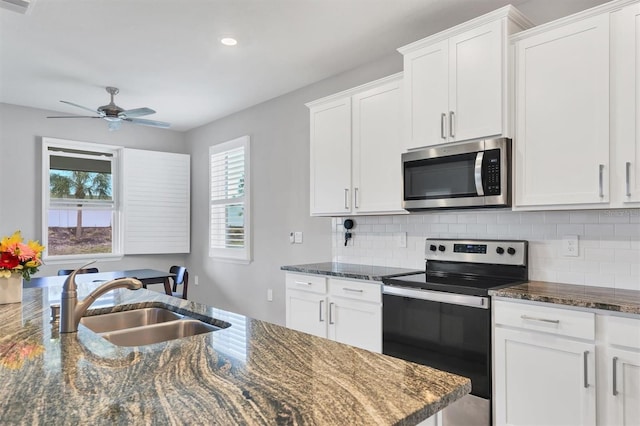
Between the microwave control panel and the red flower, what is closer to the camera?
the red flower

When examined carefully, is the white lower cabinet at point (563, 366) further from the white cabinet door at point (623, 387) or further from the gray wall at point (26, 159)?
the gray wall at point (26, 159)

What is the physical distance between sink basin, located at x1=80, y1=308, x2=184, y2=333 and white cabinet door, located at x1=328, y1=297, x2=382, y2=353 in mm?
1374

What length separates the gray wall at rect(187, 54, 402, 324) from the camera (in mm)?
4066

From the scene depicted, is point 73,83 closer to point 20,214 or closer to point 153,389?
point 20,214

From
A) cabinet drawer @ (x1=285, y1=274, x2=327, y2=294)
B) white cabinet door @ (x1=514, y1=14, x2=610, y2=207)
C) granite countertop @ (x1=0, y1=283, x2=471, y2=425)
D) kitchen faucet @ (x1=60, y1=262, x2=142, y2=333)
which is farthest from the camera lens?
cabinet drawer @ (x1=285, y1=274, x2=327, y2=294)

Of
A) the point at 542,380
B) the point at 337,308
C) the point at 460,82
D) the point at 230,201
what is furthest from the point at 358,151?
the point at 230,201

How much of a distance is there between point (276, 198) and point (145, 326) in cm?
294

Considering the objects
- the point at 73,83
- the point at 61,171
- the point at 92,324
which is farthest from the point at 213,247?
the point at 92,324

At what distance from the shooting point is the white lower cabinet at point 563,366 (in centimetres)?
181

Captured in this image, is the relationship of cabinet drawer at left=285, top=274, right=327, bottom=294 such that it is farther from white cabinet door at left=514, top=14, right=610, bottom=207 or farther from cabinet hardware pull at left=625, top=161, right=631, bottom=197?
cabinet hardware pull at left=625, top=161, right=631, bottom=197

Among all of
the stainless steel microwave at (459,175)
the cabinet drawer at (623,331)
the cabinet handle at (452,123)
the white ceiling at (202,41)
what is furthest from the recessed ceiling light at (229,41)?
the cabinet drawer at (623,331)

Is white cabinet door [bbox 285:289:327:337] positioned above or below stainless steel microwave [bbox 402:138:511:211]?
below

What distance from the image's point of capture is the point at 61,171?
17.1 ft

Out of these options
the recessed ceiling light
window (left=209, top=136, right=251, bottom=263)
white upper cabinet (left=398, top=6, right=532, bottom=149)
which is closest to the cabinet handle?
white upper cabinet (left=398, top=6, right=532, bottom=149)
